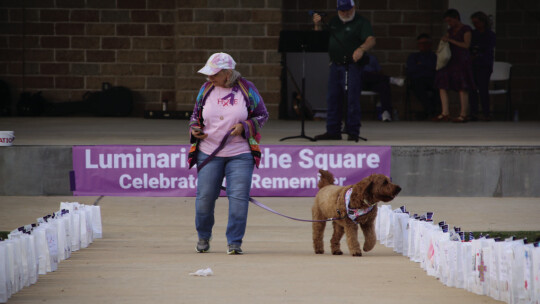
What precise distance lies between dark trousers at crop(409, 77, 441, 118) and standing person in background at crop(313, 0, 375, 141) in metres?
5.17

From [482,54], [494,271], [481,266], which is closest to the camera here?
[494,271]

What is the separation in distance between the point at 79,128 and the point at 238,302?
28.8 ft

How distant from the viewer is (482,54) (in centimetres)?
1467

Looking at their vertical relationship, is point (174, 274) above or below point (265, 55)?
below

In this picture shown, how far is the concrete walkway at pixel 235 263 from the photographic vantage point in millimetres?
4715

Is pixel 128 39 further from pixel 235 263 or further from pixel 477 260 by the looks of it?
pixel 477 260

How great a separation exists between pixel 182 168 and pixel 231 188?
302 cm

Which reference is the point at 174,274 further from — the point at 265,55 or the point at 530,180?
the point at 265,55

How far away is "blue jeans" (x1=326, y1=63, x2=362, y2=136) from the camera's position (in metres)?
10.5

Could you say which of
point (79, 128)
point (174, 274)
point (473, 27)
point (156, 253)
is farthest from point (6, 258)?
point (473, 27)

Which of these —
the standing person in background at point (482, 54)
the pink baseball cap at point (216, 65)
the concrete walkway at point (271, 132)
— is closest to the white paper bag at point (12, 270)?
the pink baseball cap at point (216, 65)

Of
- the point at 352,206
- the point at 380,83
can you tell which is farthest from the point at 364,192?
the point at 380,83

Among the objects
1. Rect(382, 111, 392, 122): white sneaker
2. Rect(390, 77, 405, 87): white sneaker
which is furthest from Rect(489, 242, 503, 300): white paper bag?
Rect(390, 77, 405, 87): white sneaker

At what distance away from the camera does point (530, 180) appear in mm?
9375
